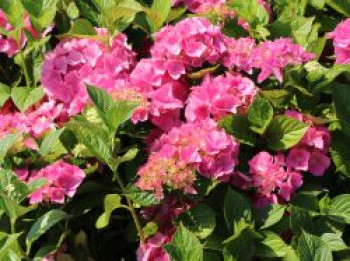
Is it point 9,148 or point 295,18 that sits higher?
point 295,18

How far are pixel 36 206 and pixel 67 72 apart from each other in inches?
21.3

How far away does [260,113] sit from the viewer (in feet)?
7.02

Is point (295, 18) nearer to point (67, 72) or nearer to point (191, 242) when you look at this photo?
point (67, 72)

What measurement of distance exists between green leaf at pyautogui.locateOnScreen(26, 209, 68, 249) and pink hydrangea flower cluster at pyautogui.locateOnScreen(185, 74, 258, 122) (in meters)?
0.50

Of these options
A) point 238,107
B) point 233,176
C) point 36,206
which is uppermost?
point 238,107

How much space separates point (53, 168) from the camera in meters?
2.06

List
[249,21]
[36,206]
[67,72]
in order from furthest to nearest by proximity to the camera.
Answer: [249,21] < [67,72] < [36,206]

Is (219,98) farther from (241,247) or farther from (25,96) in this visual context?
(25,96)

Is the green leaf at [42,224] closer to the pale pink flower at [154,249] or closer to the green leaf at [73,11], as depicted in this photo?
the pale pink flower at [154,249]

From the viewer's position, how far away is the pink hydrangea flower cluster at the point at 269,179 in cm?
213

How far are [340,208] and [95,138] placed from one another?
0.75 m

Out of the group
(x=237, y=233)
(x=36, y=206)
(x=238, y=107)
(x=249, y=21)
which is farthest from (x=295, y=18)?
(x=36, y=206)

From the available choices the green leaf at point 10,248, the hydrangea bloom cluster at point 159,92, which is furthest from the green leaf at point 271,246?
the green leaf at point 10,248

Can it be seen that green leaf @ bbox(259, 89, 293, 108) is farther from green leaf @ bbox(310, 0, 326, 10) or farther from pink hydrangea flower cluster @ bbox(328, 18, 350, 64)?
green leaf @ bbox(310, 0, 326, 10)
